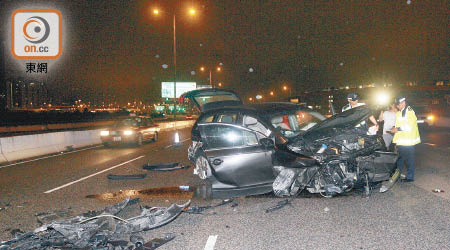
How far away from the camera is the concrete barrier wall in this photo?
45.3ft

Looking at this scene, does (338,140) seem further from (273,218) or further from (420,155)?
(420,155)

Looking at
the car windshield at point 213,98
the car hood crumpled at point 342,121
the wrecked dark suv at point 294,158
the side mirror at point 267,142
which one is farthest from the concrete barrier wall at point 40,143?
the car hood crumpled at point 342,121

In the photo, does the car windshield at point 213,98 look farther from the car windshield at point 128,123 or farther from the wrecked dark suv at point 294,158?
the car windshield at point 128,123

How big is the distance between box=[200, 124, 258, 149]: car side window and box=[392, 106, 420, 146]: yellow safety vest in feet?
10.7

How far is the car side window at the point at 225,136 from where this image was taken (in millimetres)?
6664

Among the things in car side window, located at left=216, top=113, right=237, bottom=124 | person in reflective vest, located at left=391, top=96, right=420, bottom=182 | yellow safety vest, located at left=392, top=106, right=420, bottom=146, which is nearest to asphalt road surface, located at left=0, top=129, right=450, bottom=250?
person in reflective vest, located at left=391, top=96, right=420, bottom=182

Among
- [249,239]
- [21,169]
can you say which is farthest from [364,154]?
[21,169]

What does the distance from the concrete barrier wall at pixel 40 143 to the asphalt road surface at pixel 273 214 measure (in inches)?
196

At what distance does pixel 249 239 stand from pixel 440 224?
2.58 meters

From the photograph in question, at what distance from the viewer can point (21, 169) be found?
11.5 meters

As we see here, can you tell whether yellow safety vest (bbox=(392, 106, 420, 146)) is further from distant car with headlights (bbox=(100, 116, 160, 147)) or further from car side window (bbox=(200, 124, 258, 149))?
distant car with headlights (bbox=(100, 116, 160, 147))

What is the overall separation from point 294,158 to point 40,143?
43.9 feet

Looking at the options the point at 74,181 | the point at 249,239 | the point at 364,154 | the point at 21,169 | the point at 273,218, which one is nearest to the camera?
the point at 249,239

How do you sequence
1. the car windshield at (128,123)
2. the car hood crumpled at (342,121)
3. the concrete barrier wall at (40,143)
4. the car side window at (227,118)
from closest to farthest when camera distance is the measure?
the car hood crumpled at (342,121)
the car side window at (227,118)
the concrete barrier wall at (40,143)
the car windshield at (128,123)
